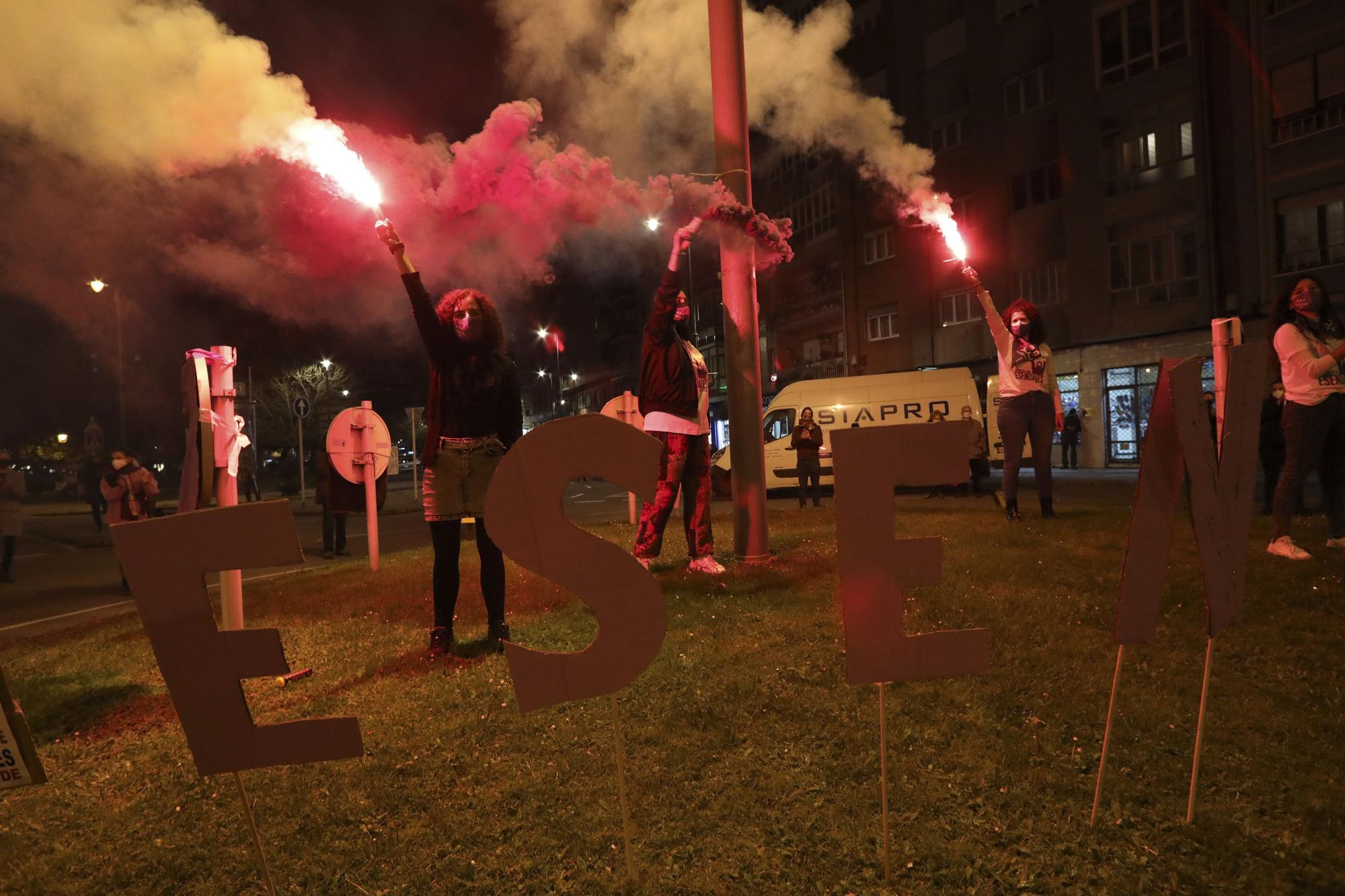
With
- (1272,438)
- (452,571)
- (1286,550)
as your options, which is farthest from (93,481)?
(1272,438)

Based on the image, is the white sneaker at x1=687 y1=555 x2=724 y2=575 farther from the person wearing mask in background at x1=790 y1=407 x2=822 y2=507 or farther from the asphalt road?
the person wearing mask in background at x1=790 y1=407 x2=822 y2=507

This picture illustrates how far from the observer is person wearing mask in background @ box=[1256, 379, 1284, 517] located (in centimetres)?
773

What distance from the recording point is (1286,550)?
5.23 meters

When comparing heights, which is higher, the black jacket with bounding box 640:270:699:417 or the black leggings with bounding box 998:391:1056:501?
the black jacket with bounding box 640:270:699:417

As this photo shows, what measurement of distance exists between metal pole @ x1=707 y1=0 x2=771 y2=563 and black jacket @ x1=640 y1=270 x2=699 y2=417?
64cm

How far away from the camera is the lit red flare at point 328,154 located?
415 centimetres

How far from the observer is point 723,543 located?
7500 mm

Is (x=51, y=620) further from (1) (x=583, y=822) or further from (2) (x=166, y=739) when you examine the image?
(1) (x=583, y=822)

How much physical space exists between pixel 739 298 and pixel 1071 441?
1963cm

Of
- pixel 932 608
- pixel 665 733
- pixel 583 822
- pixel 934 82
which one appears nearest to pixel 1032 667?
pixel 932 608

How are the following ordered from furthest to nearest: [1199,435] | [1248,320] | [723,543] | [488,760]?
[1248,320]
[723,543]
[488,760]
[1199,435]

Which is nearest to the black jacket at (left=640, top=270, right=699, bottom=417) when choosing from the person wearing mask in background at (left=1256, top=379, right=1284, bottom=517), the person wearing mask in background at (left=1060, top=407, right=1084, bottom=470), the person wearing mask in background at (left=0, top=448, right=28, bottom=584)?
the person wearing mask in background at (left=1256, top=379, right=1284, bottom=517)

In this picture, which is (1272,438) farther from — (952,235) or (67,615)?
(67,615)

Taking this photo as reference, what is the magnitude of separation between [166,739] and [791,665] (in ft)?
9.00
